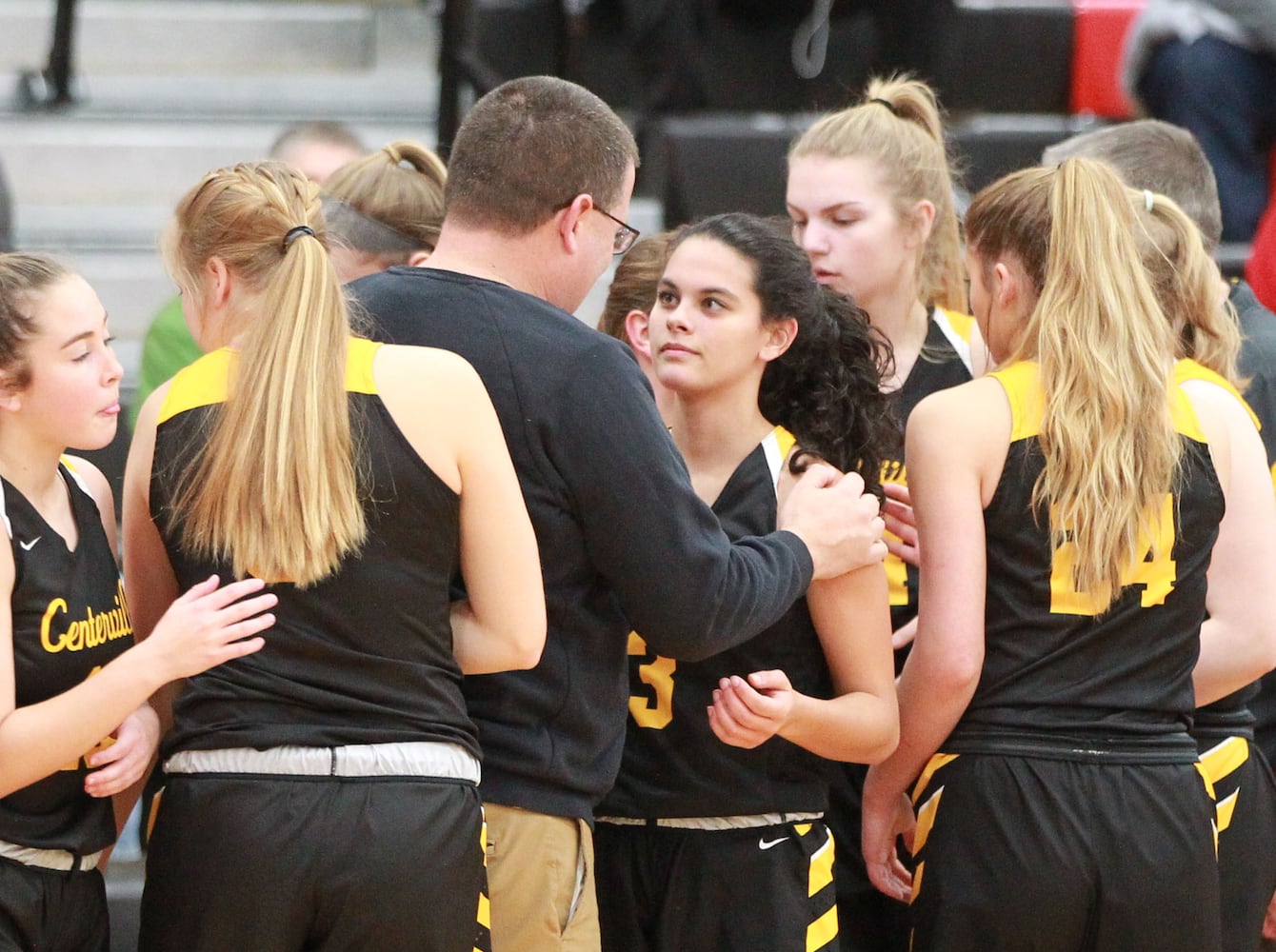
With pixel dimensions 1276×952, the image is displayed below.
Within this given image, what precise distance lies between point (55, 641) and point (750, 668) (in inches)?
37.9

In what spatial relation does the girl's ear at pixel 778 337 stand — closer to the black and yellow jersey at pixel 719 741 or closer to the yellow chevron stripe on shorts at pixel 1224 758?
the black and yellow jersey at pixel 719 741

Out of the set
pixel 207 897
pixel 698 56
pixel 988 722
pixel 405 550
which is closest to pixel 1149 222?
pixel 988 722

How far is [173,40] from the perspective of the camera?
6.06 meters

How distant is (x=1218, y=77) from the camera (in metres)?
5.37

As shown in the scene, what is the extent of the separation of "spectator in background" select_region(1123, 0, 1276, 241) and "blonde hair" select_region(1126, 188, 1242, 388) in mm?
2882

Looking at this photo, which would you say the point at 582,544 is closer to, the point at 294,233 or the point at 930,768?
the point at 294,233

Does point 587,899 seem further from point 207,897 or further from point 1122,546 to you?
point 1122,546

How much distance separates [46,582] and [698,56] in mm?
4433

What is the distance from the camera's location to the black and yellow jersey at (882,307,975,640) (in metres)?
2.85

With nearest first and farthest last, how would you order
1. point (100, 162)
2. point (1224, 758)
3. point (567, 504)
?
1. point (567, 504)
2. point (1224, 758)
3. point (100, 162)

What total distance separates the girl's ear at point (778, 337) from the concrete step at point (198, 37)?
13.2 ft

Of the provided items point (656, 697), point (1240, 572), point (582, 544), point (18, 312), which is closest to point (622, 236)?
point (582, 544)

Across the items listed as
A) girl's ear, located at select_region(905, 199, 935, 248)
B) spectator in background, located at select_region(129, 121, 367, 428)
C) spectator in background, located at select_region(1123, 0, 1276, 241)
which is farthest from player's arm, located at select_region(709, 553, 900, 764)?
spectator in background, located at select_region(1123, 0, 1276, 241)

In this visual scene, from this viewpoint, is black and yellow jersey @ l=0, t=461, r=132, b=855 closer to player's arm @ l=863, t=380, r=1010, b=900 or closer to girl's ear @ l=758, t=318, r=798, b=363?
girl's ear @ l=758, t=318, r=798, b=363
